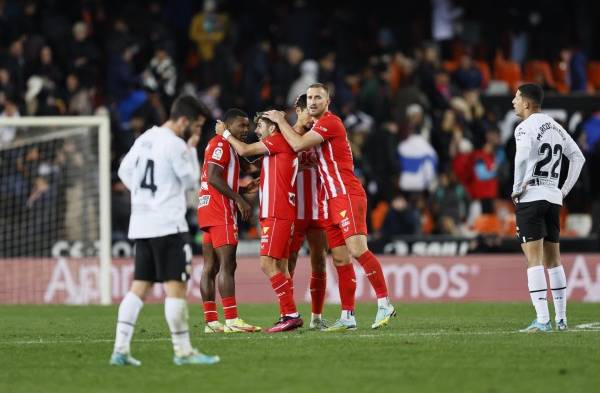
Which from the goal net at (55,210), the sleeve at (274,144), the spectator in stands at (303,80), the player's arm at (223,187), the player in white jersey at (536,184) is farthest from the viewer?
the spectator in stands at (303,80)

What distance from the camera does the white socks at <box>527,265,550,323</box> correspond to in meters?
12.5

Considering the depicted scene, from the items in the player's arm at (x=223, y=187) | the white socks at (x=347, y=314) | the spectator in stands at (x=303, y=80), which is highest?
the spectator in stands at (x=303, y=80)

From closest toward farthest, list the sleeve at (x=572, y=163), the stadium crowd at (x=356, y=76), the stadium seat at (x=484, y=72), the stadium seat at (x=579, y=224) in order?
1. the sleeve at (x=572, y=163)
2. the stadium seat at (x=579, y=224)
3. the stadium crowd at (x=356, y=76)
4. the stadium seat at (x=484, y=72)

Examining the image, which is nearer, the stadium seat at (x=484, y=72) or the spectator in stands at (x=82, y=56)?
the spectator in stands at (x=82, y=56)

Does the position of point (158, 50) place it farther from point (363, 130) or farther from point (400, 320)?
point (400, 320)

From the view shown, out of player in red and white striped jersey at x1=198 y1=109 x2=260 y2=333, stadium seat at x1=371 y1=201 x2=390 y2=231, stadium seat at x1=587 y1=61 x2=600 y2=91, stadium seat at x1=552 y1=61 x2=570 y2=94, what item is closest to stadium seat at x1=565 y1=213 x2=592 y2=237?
stadium seat at x1=371 y1=201 x2=390 y2=231

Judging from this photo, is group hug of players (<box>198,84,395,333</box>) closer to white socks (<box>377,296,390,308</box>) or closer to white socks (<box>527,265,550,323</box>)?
white socks (<box>377,296,390,308</box>)

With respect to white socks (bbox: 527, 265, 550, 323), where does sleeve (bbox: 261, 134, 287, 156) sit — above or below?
above

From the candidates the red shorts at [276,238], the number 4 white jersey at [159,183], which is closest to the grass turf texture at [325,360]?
the red shorts at [276,238]

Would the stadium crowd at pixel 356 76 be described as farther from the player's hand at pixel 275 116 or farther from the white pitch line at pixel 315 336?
the white pitch line at pixel 315 336

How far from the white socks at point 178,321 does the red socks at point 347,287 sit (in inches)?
134

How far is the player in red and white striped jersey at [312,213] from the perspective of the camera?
1345 cm

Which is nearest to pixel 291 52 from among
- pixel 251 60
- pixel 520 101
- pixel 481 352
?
pixel 251 60

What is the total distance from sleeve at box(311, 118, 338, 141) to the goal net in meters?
7.94
